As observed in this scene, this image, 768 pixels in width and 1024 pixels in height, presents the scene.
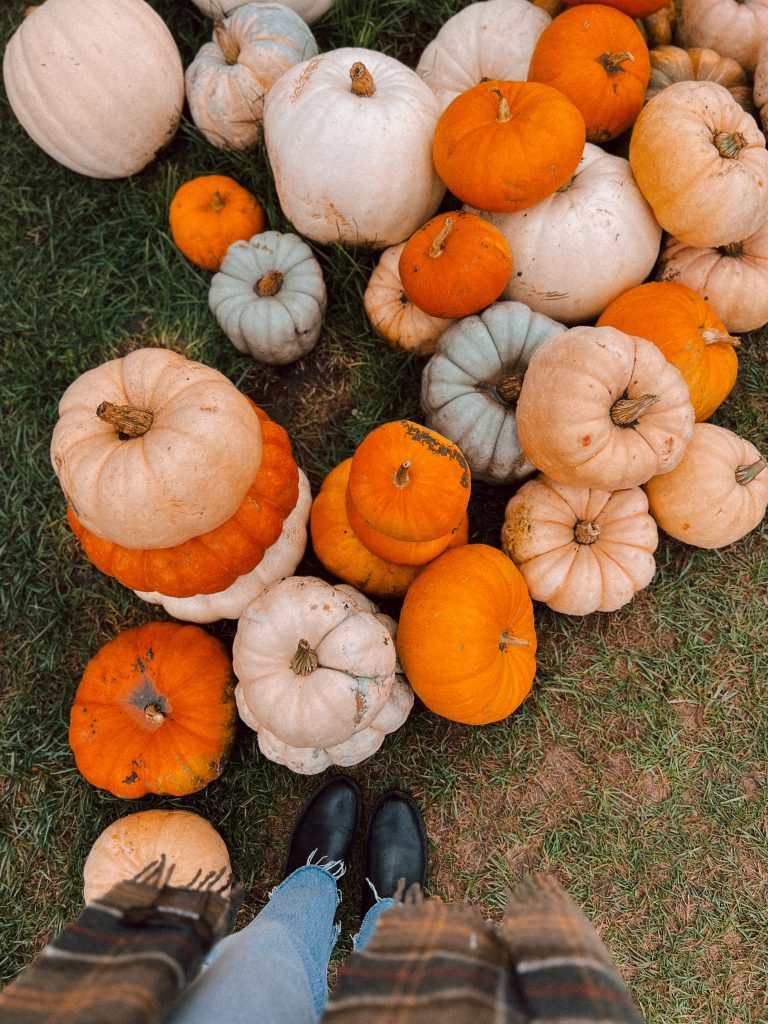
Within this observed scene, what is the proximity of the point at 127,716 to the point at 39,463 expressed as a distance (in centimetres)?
123

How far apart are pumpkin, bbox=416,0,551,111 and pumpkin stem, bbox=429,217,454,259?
0.70 meters

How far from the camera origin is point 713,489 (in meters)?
2.54

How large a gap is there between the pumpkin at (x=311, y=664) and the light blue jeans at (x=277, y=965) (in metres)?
0.53

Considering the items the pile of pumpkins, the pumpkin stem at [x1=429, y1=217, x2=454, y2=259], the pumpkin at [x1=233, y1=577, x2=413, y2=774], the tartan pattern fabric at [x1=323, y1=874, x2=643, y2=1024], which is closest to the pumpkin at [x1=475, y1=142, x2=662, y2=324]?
the pile of pumpkins

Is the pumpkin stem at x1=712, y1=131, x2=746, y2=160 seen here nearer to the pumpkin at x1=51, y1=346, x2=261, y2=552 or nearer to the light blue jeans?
the pumpkin at x1=51, y1=346, x2=261, y2=552

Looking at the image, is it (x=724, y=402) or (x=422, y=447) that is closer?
(x=422, y=447)

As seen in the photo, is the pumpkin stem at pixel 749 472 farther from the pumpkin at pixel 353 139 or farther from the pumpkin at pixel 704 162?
the pumpkin at pixel 353 139

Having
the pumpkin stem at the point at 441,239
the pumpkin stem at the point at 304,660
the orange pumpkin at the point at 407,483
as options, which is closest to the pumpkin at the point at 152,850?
the pumpkin stem at the point at 304,660

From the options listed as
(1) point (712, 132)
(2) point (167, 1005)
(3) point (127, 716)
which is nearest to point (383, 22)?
(1) point (712, 132)

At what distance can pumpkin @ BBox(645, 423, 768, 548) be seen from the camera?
2551 millimetres

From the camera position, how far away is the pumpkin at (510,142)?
92.6 inches

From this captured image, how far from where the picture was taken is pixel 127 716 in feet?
8.21

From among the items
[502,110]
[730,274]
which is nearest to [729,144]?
[730,274]

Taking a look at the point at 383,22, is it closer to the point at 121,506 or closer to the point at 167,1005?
the point at 121,506
